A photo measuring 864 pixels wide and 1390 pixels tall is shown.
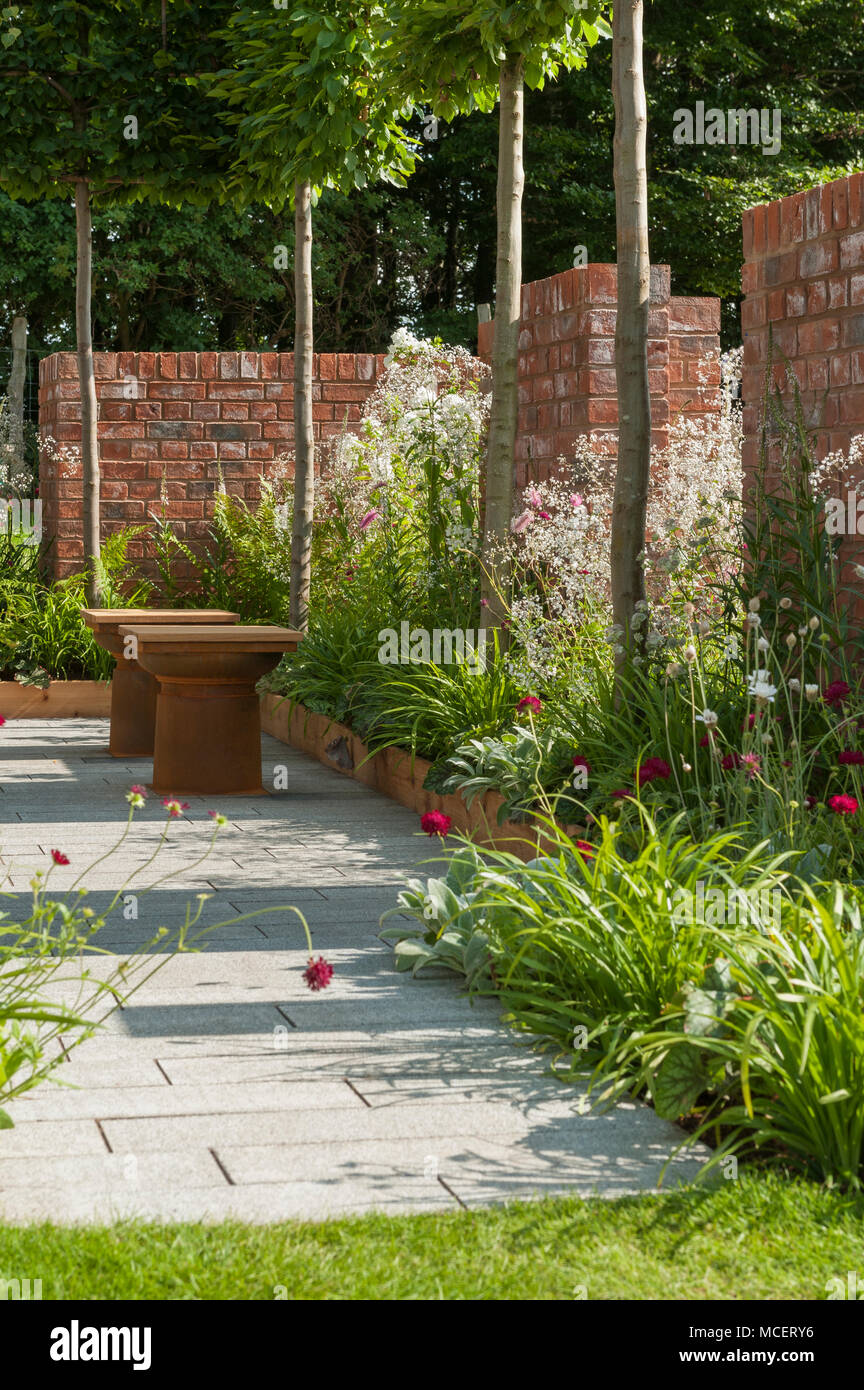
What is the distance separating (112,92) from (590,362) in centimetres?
464

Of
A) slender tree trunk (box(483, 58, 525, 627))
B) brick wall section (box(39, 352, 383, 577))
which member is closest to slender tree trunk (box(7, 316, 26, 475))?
brick wall section (box(39, 352, 383, 577))

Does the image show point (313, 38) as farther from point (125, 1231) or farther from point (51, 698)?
point (125, 1231)

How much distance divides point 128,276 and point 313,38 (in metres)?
12.6

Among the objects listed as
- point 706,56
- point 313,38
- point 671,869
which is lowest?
point 671,869

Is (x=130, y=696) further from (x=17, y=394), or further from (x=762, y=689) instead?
(x=17, y=394)

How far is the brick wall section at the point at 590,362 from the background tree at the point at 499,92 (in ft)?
2.15

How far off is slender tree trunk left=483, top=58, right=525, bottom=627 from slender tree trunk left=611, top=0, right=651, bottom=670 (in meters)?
1.38

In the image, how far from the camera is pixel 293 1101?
3.41 metres

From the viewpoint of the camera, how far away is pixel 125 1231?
8.83ft

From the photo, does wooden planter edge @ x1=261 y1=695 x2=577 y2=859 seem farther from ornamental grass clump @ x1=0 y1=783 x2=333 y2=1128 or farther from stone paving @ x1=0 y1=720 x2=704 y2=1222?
ornamental grass clump @ x1=0 y1=783 x2=333 y2=1128

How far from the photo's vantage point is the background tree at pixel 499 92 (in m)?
6.83

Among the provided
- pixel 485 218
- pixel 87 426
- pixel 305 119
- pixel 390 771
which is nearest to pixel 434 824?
pixel 390 771
